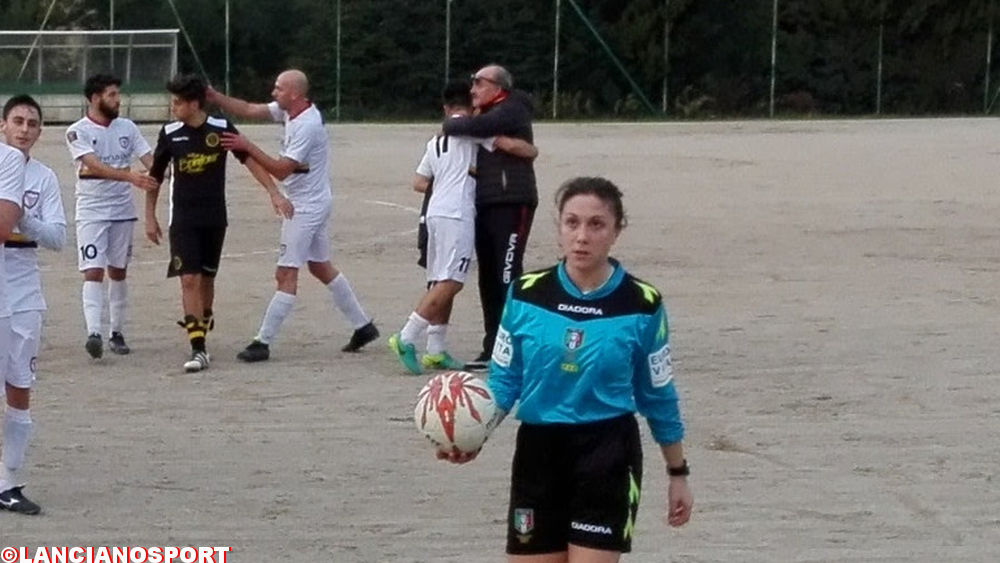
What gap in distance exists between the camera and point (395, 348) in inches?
461

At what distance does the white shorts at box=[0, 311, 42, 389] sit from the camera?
8.04 metres

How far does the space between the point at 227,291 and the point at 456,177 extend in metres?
4.67

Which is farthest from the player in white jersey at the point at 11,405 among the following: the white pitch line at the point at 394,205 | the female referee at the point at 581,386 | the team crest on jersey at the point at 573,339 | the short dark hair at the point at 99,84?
the white pitch line at the point at 394,205

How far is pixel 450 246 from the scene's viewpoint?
11.8m

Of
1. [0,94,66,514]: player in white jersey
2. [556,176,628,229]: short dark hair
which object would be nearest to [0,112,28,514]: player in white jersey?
[0,94,66,514]: player in white jersey

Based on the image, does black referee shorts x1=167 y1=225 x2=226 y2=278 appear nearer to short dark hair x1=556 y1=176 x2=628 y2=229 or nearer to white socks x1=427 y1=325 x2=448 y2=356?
white socks x1=427 y1=325 x2=448 y2=356

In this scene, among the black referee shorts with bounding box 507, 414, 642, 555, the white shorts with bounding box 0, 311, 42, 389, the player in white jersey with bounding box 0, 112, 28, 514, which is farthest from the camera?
the white shorts with bounding box 0, 311, 42, 389

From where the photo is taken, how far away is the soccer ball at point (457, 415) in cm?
543

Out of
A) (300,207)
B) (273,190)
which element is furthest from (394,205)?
(273,190)

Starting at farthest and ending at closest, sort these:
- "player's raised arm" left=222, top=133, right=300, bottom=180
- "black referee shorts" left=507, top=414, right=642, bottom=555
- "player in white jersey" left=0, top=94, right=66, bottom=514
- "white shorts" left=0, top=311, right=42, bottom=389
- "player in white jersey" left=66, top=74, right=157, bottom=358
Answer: "player in white jersey" left=66, top=74, right=157, bottom=358, "player's raised arm" left=222, top=133, right=300, bottom=180, "white shorts" left=0, top=311, right=42, bottom=389, "player in white jersey" left=0, top=94, right=66, bottom=514, "black referee shorts" left=507, top=414, right=642, bottom=555

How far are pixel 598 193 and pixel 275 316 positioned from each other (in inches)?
284

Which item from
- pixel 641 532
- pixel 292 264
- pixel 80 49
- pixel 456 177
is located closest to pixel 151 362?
pixel 292 264

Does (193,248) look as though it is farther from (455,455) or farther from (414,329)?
(455,455)

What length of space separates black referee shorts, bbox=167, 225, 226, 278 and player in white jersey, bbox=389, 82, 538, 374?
1.50 meters
